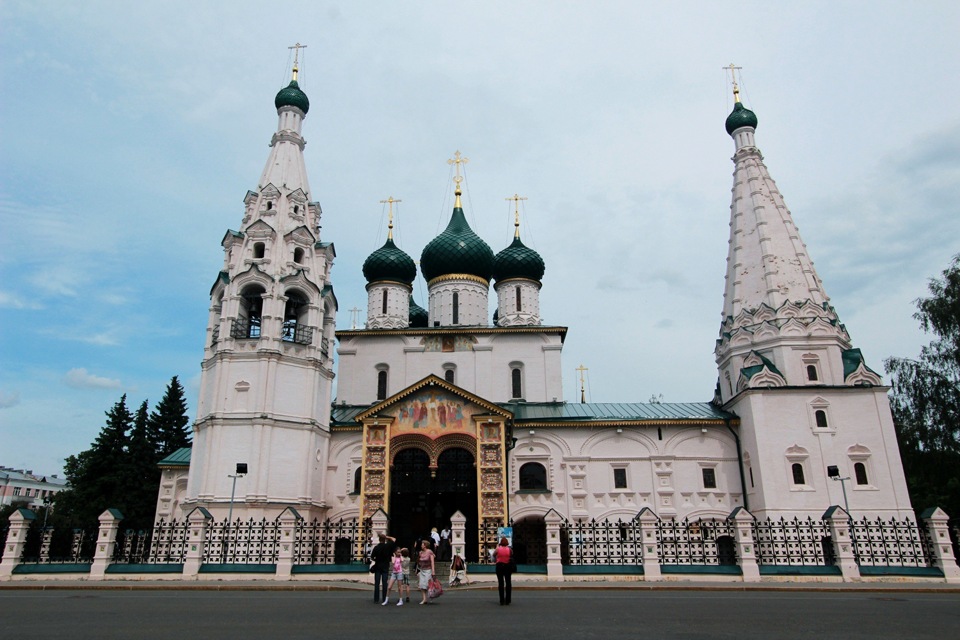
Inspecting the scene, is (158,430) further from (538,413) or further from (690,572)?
(690,572)

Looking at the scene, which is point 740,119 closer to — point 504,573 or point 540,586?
point 540,586

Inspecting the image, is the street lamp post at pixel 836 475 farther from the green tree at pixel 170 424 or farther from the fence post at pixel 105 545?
the green tree at pixel 170 424

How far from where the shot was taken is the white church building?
2225cm

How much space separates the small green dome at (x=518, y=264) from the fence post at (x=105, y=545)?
759 inches

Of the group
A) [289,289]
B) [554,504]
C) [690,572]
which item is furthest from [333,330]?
[690,572]

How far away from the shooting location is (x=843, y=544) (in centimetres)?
1588

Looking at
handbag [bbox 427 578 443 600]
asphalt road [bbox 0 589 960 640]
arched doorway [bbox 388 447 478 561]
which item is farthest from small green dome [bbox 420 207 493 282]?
handbag [bbox 427 578 443 600]

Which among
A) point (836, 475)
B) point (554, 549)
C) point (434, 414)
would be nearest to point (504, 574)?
point (554, 549)

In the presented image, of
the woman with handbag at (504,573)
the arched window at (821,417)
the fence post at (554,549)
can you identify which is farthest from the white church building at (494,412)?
the woman with handbag at (504,573)

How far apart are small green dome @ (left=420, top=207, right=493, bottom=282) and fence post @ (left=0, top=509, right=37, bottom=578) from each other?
19216 mm

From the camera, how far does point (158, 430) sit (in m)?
37.1

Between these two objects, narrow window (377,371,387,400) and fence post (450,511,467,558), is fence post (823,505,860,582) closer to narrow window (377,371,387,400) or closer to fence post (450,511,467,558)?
fence post (450,511,467,558)

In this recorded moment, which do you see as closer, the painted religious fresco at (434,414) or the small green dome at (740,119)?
the painted religious fresco at (434,414)

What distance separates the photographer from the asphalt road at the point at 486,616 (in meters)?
7.36
